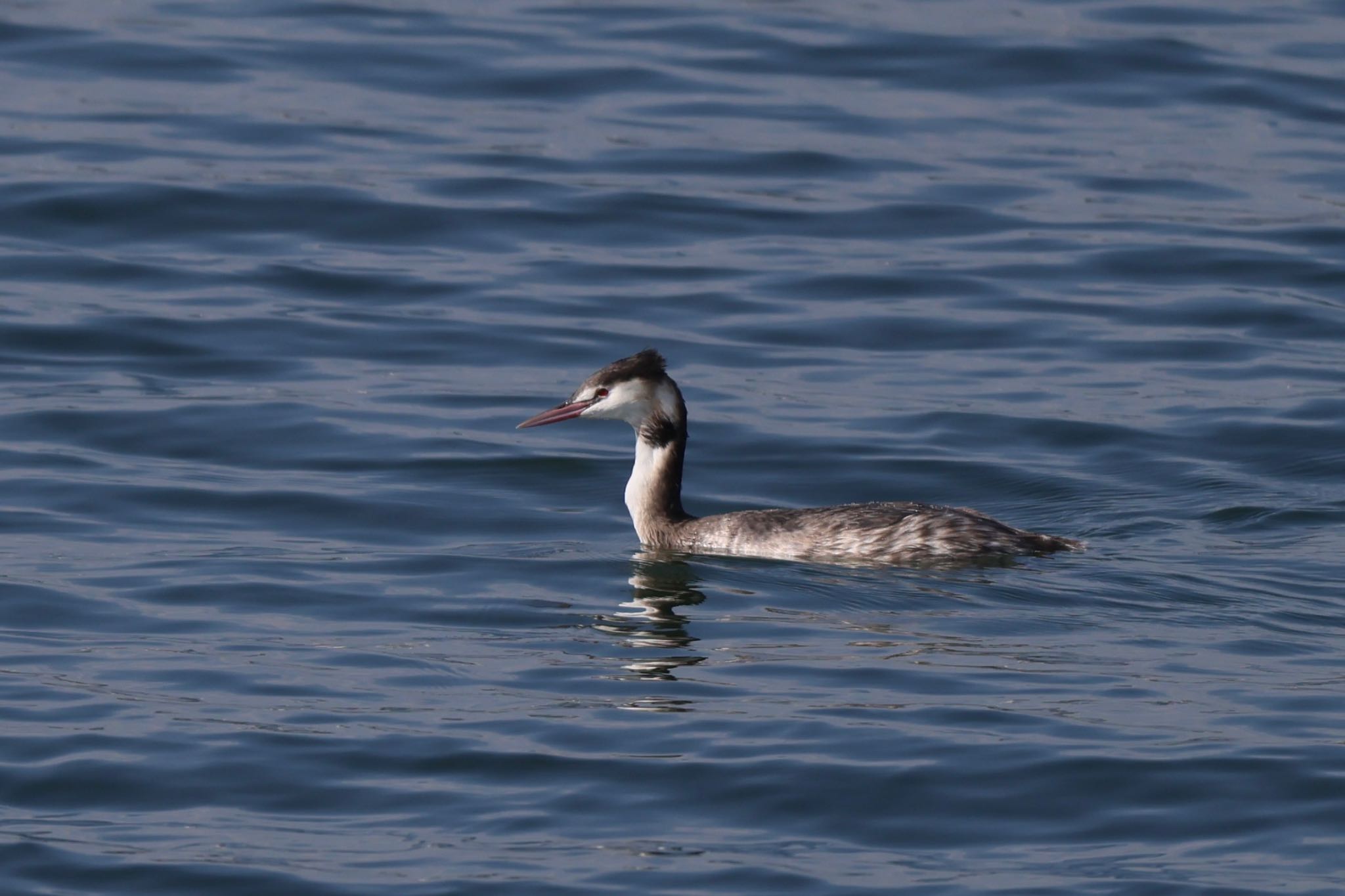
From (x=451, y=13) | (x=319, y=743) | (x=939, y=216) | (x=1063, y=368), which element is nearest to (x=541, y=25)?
(x=451, y=13)

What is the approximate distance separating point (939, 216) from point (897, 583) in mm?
8938

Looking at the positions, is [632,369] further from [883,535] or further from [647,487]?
[883,535]

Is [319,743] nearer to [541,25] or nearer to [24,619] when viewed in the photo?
[24,619]

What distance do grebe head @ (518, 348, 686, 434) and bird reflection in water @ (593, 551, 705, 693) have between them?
0.79 metres

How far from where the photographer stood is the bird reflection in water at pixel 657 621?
10.7 m

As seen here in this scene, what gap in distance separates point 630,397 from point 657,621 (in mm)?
1880

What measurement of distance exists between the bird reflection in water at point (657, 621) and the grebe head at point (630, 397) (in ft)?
2.59

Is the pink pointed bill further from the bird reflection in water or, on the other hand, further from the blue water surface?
the bird reflection in water

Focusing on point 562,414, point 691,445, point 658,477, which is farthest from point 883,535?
point 691,445

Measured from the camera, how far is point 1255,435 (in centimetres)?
1541

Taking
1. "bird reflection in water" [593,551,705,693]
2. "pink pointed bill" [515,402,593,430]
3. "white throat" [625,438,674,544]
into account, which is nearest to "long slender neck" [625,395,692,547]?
"white throat" [625,438,674,544]

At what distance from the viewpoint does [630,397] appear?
13.3m

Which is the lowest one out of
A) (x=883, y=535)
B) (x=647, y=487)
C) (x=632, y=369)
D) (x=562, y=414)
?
(x=883, y=535)

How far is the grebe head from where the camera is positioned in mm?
13188
